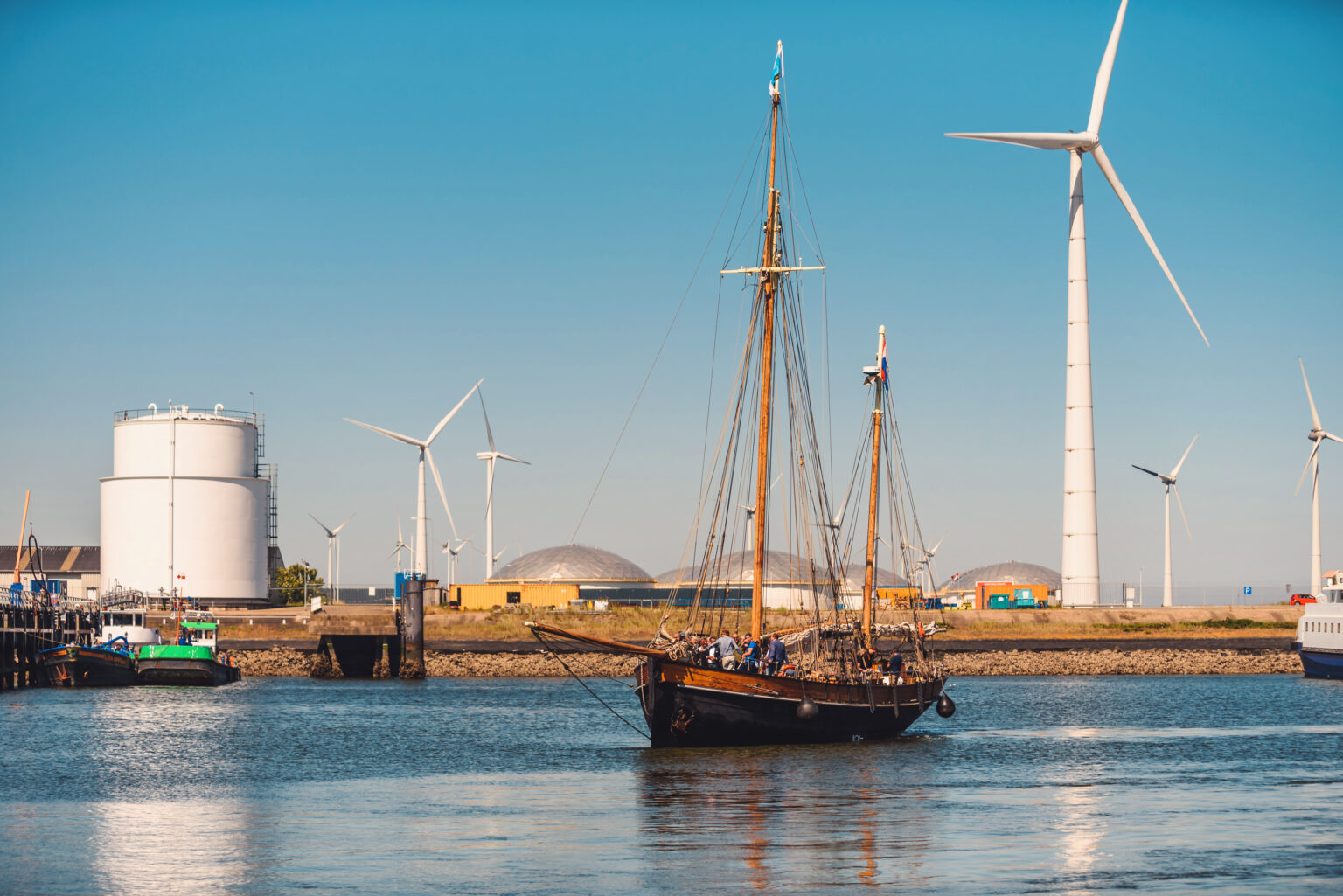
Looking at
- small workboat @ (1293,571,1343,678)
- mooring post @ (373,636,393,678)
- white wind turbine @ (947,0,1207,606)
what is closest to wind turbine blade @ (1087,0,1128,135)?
white wind turbine @ (947,0,1207,606)

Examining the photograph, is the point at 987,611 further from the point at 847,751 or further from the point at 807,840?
the point at 807,840

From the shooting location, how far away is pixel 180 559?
479ft

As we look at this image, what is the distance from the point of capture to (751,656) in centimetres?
5216

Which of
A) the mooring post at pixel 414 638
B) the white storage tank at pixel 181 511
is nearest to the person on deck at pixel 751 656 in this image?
the mooring post at pixel 414 638

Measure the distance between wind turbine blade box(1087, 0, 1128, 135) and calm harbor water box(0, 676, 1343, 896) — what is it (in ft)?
194

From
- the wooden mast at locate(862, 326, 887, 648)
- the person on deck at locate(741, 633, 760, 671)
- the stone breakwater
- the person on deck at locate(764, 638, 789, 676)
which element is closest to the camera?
the person on deck at locate(741, 633, 760, 671)

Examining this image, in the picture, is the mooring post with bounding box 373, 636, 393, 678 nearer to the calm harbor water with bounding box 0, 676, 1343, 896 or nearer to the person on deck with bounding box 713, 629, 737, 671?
the calm harbor water with bounding box 0, 676, 1343, 896

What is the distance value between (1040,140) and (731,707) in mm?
75649

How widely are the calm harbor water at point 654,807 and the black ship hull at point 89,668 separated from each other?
26.8m

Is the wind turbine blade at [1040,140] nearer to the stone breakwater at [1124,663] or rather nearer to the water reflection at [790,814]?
the stone breakwater at [1124,663]

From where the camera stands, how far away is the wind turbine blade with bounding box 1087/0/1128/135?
112 meters

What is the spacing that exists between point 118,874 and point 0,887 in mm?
2129

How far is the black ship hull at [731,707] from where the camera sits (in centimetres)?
4988

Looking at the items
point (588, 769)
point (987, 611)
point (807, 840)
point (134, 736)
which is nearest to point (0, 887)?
point (807, 840)
